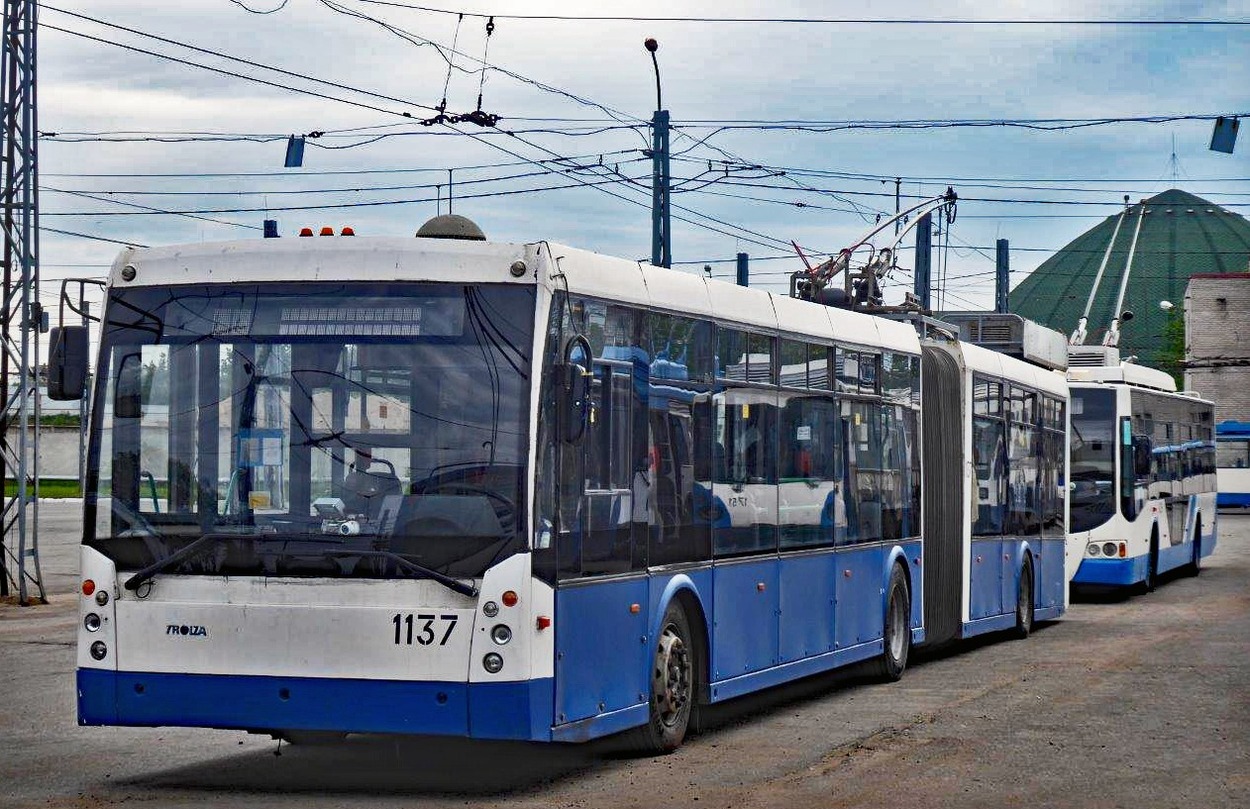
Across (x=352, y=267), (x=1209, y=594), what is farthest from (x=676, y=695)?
(x=1209, y=594)

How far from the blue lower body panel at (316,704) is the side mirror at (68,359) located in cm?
148

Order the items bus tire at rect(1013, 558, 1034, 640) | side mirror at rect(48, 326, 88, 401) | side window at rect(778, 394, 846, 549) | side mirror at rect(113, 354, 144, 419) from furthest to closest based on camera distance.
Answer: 1. bus tire at rect(1013, 558, 1034, 640)
2. side window at rect(778, 394, 846, 549)
3. side mirror at rect(48, 326, 88, 401)
4. side mirror at rect(113, 354, 144, 419)

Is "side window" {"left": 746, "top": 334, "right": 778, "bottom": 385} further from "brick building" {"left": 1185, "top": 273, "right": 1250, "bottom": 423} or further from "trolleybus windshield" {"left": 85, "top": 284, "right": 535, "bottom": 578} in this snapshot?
"brick building" {"left": 1185, "top": 273, "right": 1250, "bottom": 423}

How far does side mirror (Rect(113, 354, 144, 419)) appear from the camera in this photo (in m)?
10.2

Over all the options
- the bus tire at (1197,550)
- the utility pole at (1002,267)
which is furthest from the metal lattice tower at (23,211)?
the utility pole at (1002,267)

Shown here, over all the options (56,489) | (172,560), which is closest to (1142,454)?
(172,560)

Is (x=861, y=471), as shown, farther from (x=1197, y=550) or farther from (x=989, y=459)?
(x=1197, y=550)

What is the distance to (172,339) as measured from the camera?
10188 millimetres

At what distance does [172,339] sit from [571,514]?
2.17 metres

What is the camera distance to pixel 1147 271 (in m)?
141

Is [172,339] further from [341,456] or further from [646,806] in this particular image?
[646,806]

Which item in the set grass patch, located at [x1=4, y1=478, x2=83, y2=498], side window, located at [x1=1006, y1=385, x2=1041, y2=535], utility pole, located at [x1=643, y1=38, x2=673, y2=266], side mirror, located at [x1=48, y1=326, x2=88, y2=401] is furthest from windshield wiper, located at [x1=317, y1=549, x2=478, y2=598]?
grass patch, located at [x1=4, y1=478, x2=83, y2=498]

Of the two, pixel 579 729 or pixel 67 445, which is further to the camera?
pixel 67 445

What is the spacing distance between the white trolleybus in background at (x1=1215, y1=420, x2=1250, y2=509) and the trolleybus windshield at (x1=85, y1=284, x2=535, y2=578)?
63216 mm
